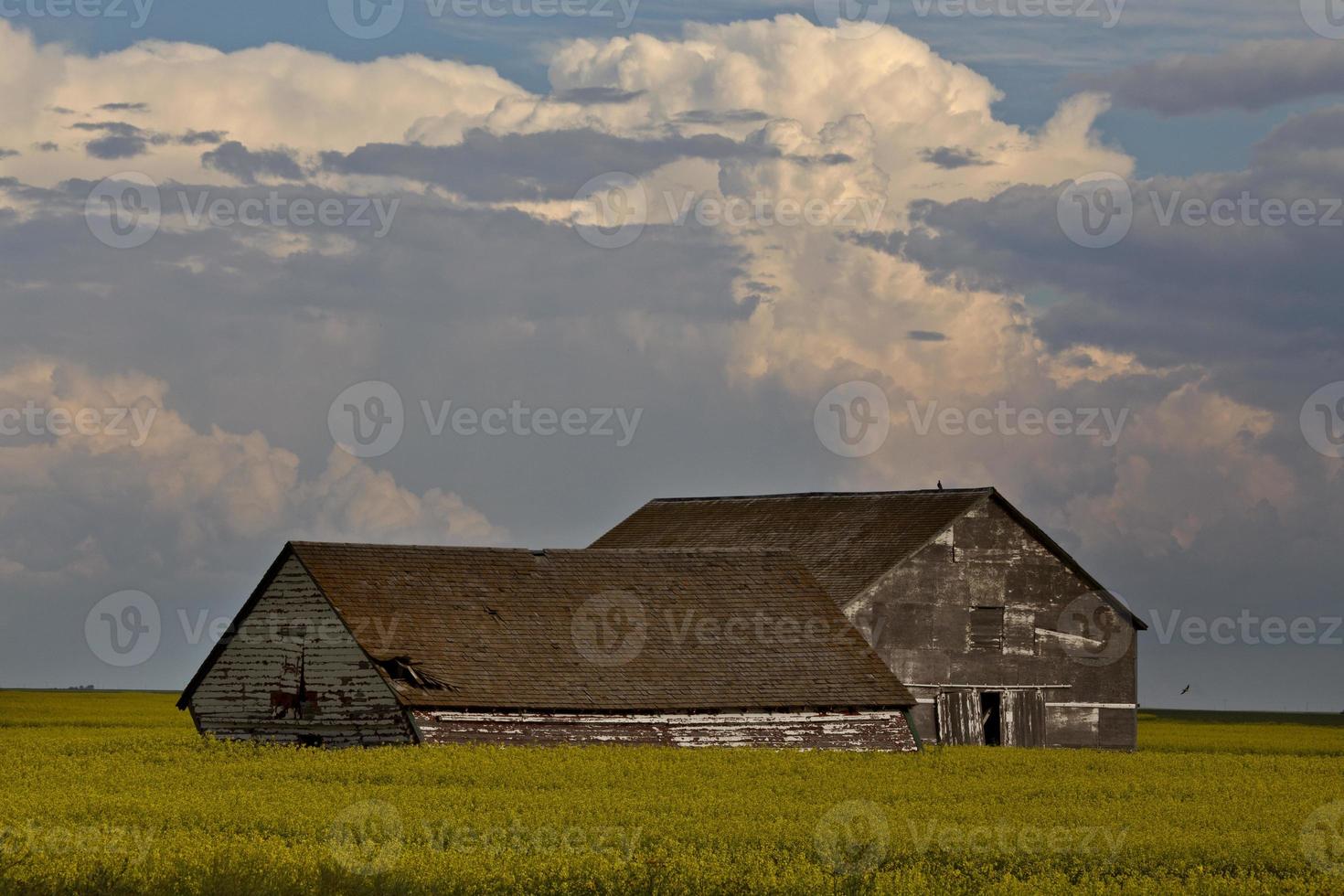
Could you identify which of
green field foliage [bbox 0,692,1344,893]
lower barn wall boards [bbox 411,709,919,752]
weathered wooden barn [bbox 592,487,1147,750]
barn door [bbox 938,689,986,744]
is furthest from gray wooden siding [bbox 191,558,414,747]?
barn door [bbox 938,689,986,744]

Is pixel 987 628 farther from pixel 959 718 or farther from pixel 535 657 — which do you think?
pixel 535 657

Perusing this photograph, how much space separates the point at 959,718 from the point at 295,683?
17161 mm

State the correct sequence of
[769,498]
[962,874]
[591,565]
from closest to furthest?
[962,874]
[591,565]
[769,498]

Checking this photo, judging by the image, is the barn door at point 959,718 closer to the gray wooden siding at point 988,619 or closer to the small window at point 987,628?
the gray wooden siding at point 988,619

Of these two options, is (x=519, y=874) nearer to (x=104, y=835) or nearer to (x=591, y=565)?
(x=104, y=835)

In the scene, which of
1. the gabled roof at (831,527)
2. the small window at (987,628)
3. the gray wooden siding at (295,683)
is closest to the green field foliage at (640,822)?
the gray wooden siding at (295,683)

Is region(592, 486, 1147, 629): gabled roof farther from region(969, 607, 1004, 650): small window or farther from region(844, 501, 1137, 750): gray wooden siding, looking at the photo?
region(969, 607, 1004, 650): small window

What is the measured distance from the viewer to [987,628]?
1842 inches

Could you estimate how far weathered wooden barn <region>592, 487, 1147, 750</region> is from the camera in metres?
46.0

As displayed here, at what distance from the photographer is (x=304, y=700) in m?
37.4

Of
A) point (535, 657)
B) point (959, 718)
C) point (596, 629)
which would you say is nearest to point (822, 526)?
point (959, 718)

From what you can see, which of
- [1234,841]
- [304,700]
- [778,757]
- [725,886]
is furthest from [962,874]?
[304,700]

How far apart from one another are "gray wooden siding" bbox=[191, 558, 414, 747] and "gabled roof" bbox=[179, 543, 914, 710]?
0.33 m

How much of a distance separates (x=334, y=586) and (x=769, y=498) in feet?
64.1
